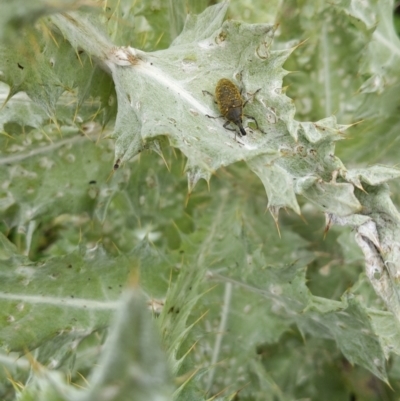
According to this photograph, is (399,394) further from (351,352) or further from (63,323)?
(63,323)

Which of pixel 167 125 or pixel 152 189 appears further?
pixel 152 189

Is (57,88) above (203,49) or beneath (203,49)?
beneath

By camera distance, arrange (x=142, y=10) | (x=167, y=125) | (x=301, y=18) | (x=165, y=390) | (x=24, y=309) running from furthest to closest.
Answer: (x=301, y=18) → (x=142, y=10) → (x=24, y=309) → (x=167, y=125) → (x=165, y=390)

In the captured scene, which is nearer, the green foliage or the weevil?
the green foliage

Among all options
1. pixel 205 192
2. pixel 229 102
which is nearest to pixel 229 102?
pixel 229 102

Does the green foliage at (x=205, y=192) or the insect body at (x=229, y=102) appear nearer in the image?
the green foliage at (x=205, y=192)

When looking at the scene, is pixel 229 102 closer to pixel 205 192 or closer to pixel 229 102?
pixel 229 102

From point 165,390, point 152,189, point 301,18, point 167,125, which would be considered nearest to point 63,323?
point 152,189
